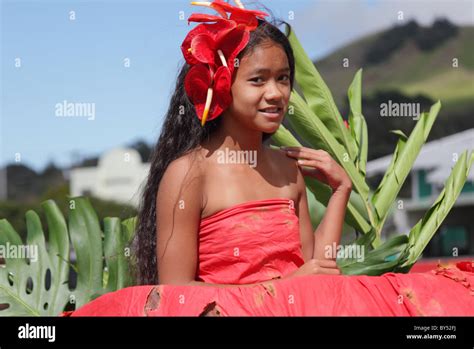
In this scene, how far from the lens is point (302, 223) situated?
2291 mm

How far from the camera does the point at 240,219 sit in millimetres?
2090

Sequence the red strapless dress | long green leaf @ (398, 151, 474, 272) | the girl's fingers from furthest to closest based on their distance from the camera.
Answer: long green leaf @ (398, 151, 474, 272), the girl's fingers, the red strapless dress

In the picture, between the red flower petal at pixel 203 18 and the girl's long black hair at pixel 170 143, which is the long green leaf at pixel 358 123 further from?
the red flower petal at pixel 203 18

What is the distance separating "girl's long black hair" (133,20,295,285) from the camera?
7.25ft

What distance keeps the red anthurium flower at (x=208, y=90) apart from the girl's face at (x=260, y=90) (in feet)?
0.10

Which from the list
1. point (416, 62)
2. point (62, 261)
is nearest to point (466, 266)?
Answer: point (62, 261)

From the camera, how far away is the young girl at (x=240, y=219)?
1975mm

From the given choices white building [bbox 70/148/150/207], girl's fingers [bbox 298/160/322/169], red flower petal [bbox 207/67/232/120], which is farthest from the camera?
white building [bbox 70/148/150/207]

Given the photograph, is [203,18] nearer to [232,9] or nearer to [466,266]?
[232,9]

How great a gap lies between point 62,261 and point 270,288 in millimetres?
1089

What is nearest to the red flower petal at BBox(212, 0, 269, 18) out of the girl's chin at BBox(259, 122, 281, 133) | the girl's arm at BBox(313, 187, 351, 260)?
the girl's chin at BBox(259, 122, 281, 133)

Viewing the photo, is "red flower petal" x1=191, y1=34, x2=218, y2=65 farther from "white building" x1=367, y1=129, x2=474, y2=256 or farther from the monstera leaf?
"white building" x1=367, y1=129, x2=474, y2=256

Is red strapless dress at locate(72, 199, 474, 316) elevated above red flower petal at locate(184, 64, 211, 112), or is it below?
below
